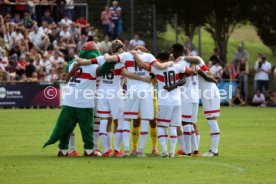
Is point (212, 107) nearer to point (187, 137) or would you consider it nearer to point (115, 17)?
point (187, 137)

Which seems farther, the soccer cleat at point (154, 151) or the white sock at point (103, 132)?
the soccer cleat at point (154, 151)

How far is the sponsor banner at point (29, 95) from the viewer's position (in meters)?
35.8

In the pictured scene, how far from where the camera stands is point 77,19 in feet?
136

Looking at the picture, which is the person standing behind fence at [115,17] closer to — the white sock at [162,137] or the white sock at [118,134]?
the white sock at [118,134]

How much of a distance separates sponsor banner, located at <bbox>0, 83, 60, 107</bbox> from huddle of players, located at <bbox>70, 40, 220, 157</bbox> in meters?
17.4

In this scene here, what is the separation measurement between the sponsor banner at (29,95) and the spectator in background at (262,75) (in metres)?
9.15

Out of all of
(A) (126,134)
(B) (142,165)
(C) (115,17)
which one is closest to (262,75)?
(C) (115,17)

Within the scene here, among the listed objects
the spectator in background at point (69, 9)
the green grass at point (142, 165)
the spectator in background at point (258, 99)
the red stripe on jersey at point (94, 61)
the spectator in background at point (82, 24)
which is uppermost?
the spectator in background at point (69, 9)

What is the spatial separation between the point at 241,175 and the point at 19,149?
21.9ft

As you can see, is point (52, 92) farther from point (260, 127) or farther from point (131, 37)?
point (260, 127)

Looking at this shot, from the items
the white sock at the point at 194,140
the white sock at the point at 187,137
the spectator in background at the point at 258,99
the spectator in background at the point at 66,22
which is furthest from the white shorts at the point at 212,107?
the spectator in background at the point at 66,22

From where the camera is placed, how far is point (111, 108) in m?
18.6

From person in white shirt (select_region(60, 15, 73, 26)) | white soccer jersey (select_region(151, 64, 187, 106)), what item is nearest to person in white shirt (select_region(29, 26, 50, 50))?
person in white shirt (select_region(60, 15, 73, 26))

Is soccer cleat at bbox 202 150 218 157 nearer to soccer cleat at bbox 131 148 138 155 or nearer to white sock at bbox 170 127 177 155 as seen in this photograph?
white sock at bbox 170 127 177 155
